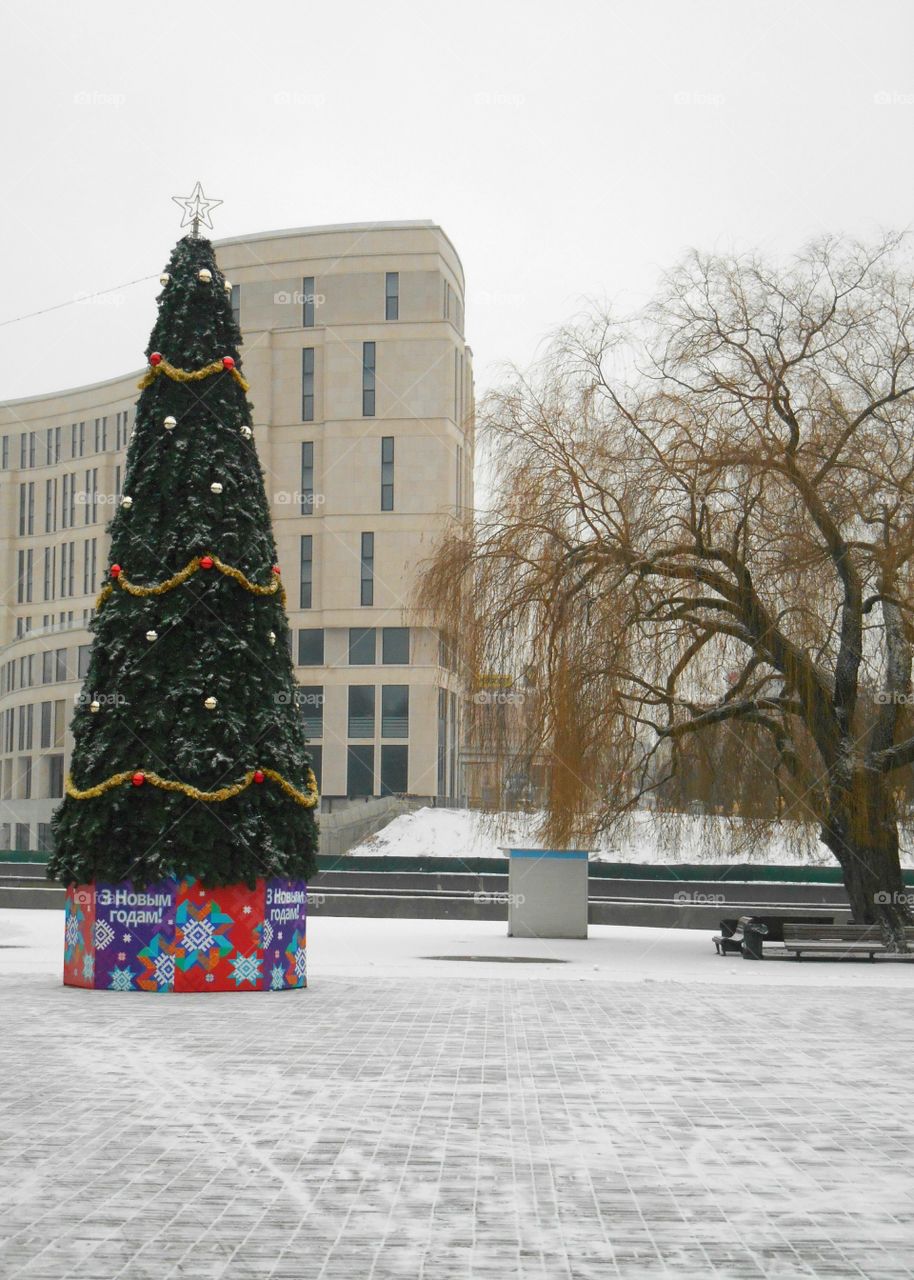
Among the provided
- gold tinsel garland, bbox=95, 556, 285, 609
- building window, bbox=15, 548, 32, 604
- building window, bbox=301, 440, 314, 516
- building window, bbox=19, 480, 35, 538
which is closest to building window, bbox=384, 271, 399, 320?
building window, bbox=301, 440, 314, 516

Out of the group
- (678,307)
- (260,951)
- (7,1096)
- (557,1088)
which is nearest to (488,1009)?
(260,951)

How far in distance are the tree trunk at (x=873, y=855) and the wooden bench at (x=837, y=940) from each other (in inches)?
6.8

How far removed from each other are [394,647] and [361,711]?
312cm

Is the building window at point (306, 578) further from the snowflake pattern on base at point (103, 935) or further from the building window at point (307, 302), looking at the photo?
the snowflake pattern on base at point (103, 935)

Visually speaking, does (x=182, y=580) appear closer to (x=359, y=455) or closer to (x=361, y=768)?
(x=361, y=768)

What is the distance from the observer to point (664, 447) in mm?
20625

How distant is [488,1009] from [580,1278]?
27.3ft

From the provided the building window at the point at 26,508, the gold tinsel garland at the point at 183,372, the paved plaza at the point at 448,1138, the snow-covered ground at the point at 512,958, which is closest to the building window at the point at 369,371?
the building window at the point at 26,508

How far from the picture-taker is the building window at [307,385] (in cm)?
7006

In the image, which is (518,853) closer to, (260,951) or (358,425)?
(260,951)

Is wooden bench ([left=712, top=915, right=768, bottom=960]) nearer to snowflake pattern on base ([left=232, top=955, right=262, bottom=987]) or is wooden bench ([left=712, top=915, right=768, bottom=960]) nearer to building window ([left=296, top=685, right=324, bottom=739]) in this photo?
snowflake pattern on base ([left=232, top=955, right=262, bottom=987])

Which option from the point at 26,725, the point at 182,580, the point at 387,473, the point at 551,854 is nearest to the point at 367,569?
the point at 387,473

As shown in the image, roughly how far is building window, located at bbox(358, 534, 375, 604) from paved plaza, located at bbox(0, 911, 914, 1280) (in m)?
53.5

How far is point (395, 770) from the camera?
6625 cm
